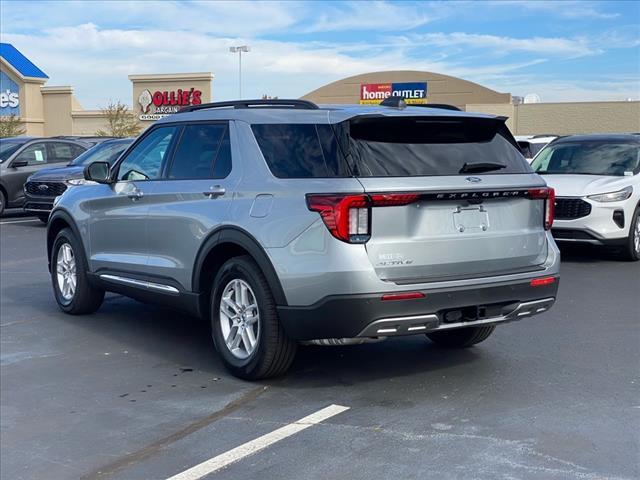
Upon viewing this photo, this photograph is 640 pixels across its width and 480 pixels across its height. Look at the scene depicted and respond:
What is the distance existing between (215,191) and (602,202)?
6.51 meters

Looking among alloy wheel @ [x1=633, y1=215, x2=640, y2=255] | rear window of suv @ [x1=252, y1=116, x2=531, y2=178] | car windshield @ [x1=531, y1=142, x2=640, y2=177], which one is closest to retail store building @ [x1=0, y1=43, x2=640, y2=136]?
car windshield @ [x1=531, y1=142, x2=640, y2=177]

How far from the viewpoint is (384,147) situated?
5.25 m

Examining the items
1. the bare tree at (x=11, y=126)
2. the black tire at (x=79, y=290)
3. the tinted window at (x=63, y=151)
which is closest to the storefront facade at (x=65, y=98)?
the bare tree at (x=11, y=126)

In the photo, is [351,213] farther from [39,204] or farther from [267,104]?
[39,204]

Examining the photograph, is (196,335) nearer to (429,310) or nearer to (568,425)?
(429,310)

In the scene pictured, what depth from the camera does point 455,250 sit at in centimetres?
521

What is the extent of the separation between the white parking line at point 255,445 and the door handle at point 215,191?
67.1 inches

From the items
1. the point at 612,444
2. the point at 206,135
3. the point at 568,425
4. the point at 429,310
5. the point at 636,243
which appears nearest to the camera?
the point at 612,444

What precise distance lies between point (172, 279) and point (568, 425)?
315cm

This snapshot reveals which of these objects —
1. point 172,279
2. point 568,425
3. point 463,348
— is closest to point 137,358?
point 172,279

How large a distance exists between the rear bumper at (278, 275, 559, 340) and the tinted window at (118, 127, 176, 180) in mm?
2158

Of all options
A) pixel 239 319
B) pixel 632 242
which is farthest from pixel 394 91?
pixel 239 319

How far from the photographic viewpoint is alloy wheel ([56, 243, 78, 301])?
8031 millimetres

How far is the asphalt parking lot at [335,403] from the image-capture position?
4.32 metres
